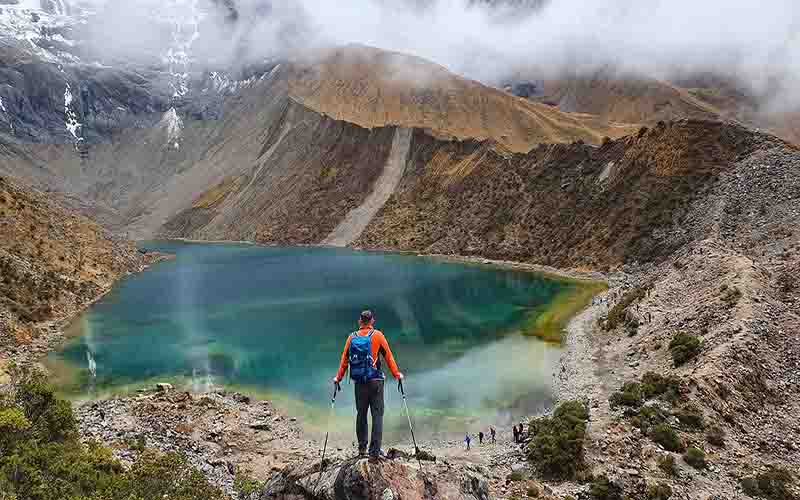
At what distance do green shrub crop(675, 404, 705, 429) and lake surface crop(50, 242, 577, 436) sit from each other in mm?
7809

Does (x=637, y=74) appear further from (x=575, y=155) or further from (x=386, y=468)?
(x=386, y=468)

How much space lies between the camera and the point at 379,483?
30.0 feet

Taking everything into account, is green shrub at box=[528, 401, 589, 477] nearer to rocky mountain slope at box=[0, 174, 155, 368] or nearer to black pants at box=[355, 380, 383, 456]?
black pants at box=[355, 380, 383, 456]

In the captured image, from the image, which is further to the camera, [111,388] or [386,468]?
[111,388]

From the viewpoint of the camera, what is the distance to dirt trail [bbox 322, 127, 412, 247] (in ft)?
353

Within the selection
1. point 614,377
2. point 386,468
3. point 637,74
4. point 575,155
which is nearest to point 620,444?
point 614,377

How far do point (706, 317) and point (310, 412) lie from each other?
20.0 m

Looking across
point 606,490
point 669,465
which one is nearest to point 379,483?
point 606,490

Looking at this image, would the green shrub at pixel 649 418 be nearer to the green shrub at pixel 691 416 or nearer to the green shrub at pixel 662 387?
the green shrub at pixel 691 416

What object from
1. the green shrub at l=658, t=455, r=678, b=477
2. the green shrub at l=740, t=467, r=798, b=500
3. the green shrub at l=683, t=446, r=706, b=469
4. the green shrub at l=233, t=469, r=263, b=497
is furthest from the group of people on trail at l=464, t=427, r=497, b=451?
the green shrub at l=740, t=467, r=798, b=500

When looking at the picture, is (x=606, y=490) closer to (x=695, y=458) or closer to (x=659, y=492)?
(x=659, y=492)

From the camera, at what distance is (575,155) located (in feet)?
271

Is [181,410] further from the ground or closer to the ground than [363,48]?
A: closer to the ground

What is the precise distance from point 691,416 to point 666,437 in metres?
1.76
